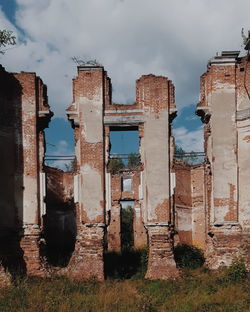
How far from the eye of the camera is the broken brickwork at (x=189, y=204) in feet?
71.2

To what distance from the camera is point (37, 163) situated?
42.0ft

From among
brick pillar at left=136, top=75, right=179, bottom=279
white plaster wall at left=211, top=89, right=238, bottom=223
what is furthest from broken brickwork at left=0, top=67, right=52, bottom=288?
white plaster wall at left=211, top=89, right=238, bottom=223

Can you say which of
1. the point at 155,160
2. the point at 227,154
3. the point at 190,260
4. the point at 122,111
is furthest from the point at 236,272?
the point at 122,111

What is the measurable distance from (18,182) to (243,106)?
25.9ft

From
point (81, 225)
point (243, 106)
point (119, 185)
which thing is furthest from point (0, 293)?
point (119, 185)

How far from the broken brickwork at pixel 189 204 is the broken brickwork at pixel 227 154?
8.38 metres

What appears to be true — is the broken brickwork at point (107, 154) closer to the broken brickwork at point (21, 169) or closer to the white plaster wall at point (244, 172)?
the broken brickwork at point (21, 169)

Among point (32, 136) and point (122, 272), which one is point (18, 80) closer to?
point (32, 136)

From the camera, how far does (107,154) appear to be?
42.2 ft

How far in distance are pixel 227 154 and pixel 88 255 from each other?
5603 millimetres

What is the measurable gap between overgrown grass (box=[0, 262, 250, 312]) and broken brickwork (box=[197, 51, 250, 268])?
115 cm

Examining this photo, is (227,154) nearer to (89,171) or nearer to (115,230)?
(89,171)

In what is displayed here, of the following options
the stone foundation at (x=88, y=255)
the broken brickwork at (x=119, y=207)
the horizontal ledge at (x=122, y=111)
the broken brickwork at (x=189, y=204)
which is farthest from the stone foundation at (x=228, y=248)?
the broken brickwork at (x=119, y=207)

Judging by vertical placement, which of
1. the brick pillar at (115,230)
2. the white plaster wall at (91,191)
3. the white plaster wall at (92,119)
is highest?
the white plaster wall at (92,119)
